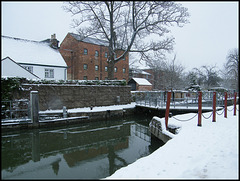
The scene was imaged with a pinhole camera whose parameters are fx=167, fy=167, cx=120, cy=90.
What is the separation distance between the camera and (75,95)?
13484 mm

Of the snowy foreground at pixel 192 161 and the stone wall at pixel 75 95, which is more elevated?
the stone wall at pixel 75 95

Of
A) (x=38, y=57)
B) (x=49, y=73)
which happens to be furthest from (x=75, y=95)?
(x=38, y=57)

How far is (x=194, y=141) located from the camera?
4.47 m

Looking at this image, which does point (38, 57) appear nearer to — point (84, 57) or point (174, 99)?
point (84, 57)

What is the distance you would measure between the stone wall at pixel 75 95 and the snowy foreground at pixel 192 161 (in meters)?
10.1

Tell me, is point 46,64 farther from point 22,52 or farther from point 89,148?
point 89,148

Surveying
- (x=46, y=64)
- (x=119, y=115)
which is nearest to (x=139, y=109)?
(x=119, y=115)

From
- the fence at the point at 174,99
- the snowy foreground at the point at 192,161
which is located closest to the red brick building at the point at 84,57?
the fence at the point at 174,99

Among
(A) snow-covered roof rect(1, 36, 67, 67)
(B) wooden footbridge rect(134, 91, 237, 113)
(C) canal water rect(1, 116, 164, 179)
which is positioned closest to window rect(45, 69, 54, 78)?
(A) snow-covered roof rect(1, 36, 67, 67)

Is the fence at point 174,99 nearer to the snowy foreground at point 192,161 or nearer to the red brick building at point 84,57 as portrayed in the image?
the snowy foreground at point 192,161

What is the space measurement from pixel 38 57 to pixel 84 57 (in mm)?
8254

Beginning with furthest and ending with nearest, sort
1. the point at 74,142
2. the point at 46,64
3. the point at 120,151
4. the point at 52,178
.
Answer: the point at 46,64 < the point at 74,142 < the point at 120,151 < the point at 52,178

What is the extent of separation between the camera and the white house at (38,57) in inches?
682

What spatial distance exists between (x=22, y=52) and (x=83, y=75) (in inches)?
380
